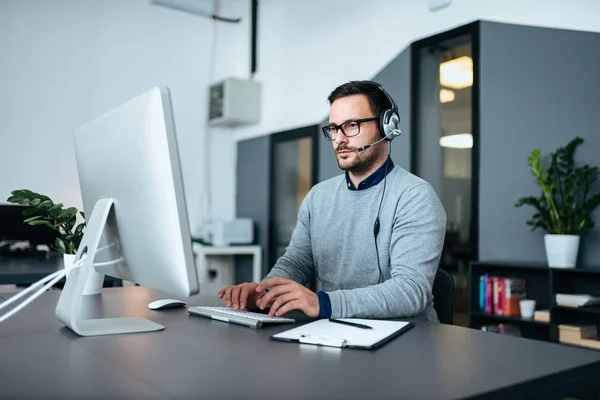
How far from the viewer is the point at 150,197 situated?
3.44 ft

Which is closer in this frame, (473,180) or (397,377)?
(397,377)

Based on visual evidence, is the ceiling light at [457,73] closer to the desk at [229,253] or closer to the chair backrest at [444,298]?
the chair backrest at [444,298]

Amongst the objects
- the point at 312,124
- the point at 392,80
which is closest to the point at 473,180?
the point at 392,80

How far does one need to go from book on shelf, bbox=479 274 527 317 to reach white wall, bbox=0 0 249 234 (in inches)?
116

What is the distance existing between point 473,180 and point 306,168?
6.02 feet

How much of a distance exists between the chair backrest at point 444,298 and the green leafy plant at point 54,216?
107 centimetres

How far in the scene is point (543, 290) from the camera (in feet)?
10.9

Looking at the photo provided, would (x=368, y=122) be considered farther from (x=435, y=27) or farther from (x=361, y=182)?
(x=435, y=27)

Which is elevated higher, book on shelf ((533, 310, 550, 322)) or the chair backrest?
the chair backrest

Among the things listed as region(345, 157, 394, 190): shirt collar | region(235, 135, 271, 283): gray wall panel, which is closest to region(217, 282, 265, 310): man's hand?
region(345, 157, 394, 190): shirt collar

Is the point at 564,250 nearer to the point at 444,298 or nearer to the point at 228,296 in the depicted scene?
the point at 444,298

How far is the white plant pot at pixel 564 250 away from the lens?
3.00 m

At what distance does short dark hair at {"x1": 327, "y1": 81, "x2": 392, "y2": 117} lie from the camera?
1849 millimetres

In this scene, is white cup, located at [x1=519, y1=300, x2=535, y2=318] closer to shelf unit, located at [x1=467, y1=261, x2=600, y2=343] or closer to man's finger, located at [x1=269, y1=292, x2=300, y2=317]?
shelf unit, located at [x1=467, y1=261, x2=600, y2=343]
